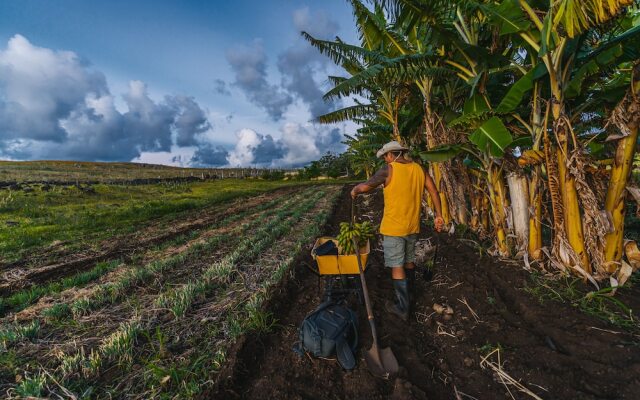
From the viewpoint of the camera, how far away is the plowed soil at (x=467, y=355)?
2.60m

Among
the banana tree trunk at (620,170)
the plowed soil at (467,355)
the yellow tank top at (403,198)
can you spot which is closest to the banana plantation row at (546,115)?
the banana tree trunk at (620,170)

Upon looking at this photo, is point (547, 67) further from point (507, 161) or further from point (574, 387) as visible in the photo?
point (574, 387)

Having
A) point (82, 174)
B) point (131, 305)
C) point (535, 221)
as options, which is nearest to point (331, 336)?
point (131, 305)

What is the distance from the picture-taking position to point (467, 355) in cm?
314

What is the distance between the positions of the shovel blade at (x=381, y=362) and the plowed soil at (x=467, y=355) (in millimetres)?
76

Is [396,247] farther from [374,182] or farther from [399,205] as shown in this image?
[374,182]

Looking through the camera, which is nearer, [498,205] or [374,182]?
[374,182]

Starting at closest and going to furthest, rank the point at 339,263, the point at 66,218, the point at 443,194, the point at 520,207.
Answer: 1. the point at 339,263
2. the point at 520,207
3. the point at 443,194
4. the point at 66,218

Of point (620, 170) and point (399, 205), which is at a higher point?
point (620, 170)

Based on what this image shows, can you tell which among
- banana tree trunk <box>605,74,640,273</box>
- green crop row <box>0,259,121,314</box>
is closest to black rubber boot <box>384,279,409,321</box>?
banana tree trunk <box>605,74,640,273</box>

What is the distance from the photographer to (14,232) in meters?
10.4

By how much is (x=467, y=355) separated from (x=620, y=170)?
3.39m

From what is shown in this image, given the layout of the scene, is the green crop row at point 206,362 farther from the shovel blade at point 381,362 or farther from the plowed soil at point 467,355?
the shovel blade at point 381,362

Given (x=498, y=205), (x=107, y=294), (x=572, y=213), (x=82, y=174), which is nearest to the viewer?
(x=572, y=213)
